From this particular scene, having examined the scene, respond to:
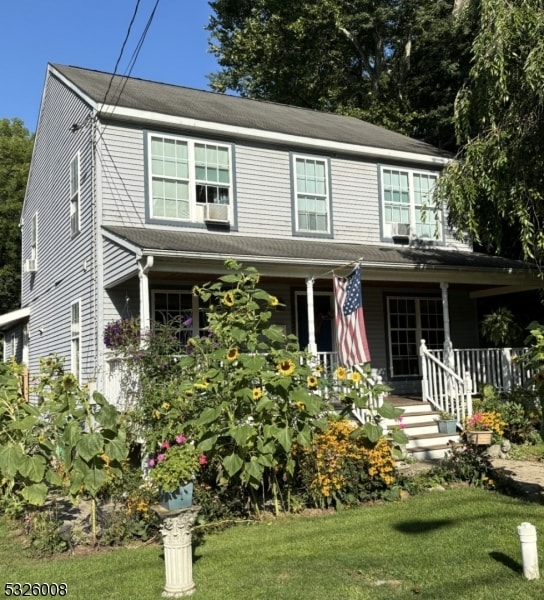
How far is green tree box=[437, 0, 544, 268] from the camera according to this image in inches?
346

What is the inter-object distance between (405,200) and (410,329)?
2.99 m

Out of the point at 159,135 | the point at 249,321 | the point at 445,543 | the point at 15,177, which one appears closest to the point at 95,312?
the point at 159,135

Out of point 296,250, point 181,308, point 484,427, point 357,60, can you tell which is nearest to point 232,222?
point 296,250

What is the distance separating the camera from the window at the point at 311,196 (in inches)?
520

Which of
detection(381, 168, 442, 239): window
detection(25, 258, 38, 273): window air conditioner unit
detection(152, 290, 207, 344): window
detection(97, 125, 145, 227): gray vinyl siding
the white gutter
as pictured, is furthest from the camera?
detection(25, 258, 38, 273): window air conditioner unit

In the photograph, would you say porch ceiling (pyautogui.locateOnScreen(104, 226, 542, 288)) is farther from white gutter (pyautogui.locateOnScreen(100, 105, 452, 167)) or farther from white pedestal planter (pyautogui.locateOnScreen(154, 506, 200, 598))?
white pedestal planter (pyautogui.locateOnScreen(154, 506, 200, 598))

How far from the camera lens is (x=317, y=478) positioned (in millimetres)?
6770

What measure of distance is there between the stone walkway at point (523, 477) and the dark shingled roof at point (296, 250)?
398 centimetres

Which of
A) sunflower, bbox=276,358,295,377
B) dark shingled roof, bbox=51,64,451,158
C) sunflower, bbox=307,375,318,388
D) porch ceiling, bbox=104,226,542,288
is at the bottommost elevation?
sunflower, bbox=307,375,318,388

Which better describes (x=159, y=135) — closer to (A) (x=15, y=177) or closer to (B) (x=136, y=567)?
(B) (x=136, y=567)

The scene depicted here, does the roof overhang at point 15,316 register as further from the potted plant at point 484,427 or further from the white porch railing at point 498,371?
the potted plant at point 484,427

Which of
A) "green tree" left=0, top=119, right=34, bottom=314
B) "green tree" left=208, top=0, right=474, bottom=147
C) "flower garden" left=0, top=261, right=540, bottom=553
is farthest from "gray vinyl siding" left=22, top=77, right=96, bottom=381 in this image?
"green tree" left=0, top=119, right=34, bottom=314

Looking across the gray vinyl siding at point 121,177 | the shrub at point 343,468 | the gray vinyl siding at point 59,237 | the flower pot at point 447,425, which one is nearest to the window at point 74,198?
the gray vinyl siding at point 59,237

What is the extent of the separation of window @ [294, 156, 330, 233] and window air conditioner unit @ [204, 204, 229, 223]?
1779 mm
